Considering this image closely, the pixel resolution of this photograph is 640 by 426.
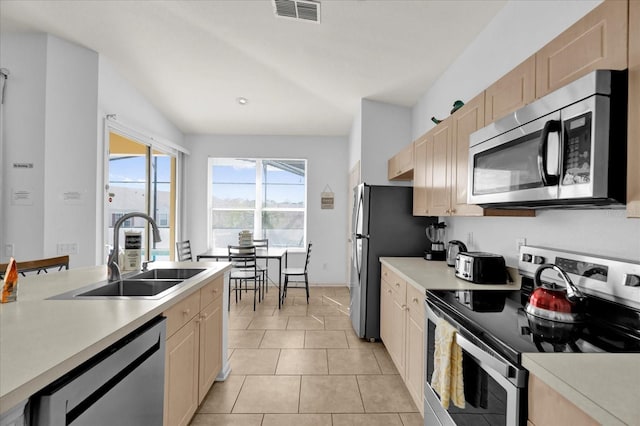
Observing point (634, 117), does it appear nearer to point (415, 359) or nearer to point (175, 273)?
point (415, 359)

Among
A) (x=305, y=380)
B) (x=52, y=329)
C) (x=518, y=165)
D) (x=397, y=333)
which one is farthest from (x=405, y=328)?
(x=52, y=329)

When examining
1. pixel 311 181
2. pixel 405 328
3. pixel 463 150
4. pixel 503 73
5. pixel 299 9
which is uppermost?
pixel 299 9

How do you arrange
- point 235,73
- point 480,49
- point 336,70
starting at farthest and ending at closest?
1. point 235,73
2. point 336,70
3. point 480,49

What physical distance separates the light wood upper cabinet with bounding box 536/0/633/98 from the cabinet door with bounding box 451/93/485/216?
55cm

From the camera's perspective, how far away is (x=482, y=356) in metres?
1.20

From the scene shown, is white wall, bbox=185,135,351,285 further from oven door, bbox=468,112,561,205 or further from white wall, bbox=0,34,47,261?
oven door, bbox=468,112,561,205

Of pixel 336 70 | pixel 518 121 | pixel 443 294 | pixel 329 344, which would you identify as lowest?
pixel 329 344

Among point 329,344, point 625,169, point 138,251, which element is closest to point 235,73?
point 138,251

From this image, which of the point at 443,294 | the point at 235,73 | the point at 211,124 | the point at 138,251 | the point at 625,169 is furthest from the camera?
the point at 211,124

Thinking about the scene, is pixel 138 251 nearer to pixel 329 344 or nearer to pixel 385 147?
pixel 329 344

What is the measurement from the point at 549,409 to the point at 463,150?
1613 mm

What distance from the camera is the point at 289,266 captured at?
612cm

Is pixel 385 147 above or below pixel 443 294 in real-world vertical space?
above

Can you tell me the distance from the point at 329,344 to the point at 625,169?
285 cm
